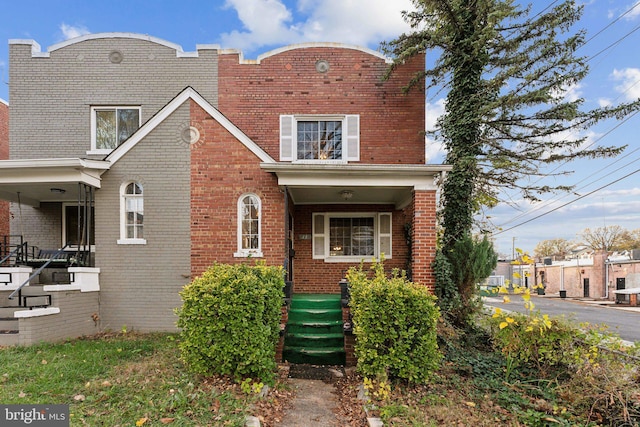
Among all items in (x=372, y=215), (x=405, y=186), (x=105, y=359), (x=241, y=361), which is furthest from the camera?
(x=372, y=215)

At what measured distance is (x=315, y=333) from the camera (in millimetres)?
6492

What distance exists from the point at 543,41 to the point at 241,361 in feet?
32.3

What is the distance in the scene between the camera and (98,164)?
7129 mm

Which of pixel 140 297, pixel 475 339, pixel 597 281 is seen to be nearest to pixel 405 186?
pixel 475 339

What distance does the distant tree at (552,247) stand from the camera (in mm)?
57969

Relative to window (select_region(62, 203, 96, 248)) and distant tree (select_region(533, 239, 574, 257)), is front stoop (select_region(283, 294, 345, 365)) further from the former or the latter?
distant tree (select_region(533, 239, 574, 257))

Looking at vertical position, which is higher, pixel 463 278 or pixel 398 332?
pixel 463 278

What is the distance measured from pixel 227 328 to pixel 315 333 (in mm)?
2576

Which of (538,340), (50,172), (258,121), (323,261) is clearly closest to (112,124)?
(50,172)

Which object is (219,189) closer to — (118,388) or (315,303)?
(315,303)

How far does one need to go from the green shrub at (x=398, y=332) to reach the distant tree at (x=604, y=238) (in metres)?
55.8

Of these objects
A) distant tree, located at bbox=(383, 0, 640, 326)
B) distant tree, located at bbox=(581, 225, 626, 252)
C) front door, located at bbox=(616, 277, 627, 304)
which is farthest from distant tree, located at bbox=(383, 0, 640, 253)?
distant tree, located at bbox=(581, 225, 626, 252)

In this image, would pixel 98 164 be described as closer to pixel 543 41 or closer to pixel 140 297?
pixel 140 297

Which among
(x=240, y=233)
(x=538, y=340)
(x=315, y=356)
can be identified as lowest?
(x=315, y=356)
